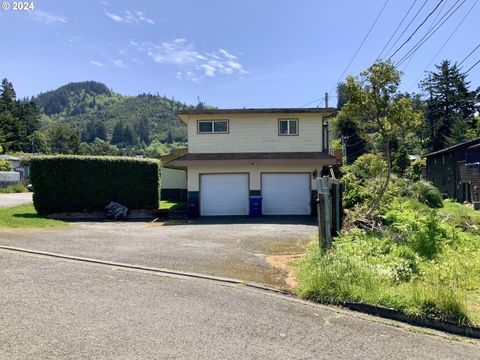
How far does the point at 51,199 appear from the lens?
68.3 ft

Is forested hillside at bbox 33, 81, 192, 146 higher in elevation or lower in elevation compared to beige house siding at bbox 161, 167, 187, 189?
higher

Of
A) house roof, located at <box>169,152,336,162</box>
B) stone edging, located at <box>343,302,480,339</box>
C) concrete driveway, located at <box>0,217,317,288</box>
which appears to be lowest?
stone edging, located at <box>343,302,480,339</box>

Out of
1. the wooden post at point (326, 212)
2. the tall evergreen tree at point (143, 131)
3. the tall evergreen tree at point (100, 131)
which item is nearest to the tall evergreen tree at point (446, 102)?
the wooden post at point (326, 212)

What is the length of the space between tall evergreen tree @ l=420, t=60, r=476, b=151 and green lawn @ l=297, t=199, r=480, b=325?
205 feet

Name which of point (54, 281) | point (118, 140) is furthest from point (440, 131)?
point (118, 140)

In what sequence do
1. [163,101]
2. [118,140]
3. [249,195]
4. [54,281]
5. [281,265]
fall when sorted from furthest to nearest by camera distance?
[163,101]
[118,140]
[249,195]
[281,265]
[54,281]

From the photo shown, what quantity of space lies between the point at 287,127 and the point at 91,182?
10742 millimetres

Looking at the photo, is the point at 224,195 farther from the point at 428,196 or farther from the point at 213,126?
the point at 428,196

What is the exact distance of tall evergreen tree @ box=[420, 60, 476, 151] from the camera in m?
67.2

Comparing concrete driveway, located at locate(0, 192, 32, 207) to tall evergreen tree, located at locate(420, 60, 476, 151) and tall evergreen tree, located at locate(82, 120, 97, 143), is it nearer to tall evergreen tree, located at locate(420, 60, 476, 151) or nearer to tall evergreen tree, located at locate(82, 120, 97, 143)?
tall evergreen tree, located at locate(420, 60, 476, 151)

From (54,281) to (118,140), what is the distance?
5963 inches

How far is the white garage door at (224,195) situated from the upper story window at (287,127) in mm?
3203

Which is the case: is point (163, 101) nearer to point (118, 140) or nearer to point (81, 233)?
point (118, 140)

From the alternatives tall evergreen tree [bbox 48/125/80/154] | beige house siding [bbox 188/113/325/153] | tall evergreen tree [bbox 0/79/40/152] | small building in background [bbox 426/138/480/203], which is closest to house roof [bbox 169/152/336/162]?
beige house siding [bbox 188/113/325/153]
